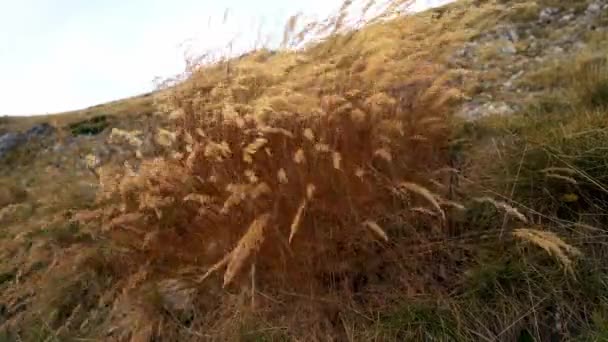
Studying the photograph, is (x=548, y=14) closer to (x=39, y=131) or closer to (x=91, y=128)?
(x=91, y=128)

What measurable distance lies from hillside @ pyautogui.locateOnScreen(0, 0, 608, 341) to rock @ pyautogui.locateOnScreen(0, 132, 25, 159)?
35.8 ft

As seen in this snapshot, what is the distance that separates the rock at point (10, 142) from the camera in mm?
13542

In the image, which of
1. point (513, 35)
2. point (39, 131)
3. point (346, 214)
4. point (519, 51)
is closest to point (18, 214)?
point (346, 214)

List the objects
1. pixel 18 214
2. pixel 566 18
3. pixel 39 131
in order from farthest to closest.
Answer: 1. pixel 39 131
2. pixel 566 18
3. pixel 18 214

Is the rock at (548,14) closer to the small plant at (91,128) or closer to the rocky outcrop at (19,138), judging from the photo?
the small plant at (91,128)

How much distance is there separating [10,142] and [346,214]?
42.8 ft

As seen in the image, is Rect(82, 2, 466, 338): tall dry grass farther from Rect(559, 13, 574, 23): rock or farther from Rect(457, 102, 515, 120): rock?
Rect(559, 13, 574, 23): rock

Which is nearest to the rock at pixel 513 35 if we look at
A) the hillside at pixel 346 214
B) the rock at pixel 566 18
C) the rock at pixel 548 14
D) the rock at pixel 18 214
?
the rock at pixel 566 18

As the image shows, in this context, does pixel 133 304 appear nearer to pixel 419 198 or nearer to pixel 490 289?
pixel 419 198

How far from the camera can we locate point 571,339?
2.47 m

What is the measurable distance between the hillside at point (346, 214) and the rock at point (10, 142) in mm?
10906

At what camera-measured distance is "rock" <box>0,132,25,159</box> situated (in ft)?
44.4

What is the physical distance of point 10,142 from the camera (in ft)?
46.4

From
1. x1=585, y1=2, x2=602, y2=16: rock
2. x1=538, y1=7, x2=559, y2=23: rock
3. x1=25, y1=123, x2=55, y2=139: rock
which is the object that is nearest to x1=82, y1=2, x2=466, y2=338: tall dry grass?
x1=585, y1=2, x2=602, y2=16: rock
